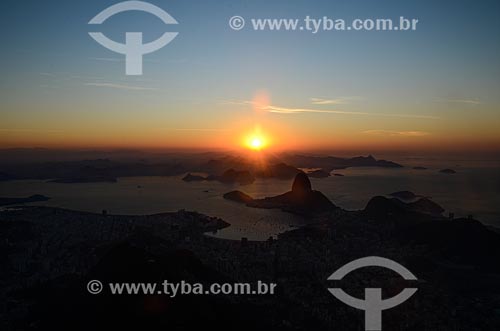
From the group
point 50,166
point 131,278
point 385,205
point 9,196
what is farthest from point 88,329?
point 50,166

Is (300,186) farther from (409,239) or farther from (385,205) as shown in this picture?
(409,239)
